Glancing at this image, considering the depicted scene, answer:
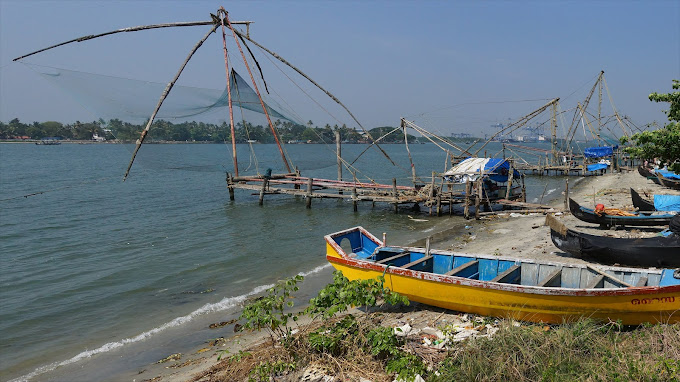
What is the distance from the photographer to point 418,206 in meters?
22.0

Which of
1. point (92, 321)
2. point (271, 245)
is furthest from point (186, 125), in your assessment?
point (92, 321)

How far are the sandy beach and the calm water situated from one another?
0.64m

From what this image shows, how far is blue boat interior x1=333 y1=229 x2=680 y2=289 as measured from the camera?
284 inches

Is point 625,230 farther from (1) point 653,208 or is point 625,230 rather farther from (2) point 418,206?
(2) point 418,206

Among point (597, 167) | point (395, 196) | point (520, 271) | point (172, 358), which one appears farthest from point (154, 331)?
point (597, 167)

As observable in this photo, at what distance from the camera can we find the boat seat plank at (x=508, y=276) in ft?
24.9

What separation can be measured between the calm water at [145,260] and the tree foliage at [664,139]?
7.72 meters

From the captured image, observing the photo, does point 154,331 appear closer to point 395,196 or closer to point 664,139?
point 664,139

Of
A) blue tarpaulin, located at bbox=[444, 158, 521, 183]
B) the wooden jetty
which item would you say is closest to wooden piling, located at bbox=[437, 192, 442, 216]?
the wooden jetty

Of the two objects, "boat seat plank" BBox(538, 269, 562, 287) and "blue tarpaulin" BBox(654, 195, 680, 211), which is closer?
"boat seat plank" BBox(538, 269, 562, 287)

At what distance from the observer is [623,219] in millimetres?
13227

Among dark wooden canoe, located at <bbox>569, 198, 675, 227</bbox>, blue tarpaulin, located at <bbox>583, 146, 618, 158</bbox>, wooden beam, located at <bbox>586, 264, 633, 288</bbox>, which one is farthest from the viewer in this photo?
blue tarpaulin, located at <bbox>583, 146, 618, 158</bbox>

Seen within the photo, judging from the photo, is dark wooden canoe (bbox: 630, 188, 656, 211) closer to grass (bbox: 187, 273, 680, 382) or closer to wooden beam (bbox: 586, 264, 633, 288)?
wooden beam (bbox: 586, 264, 633, 288)

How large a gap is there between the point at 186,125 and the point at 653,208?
20.1 meters
